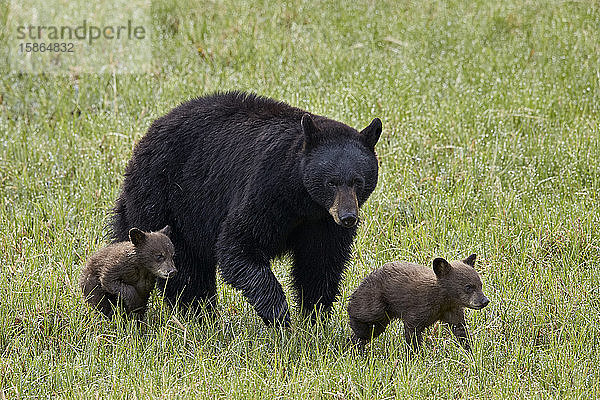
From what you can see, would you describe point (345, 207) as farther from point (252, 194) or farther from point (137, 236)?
point (137, 236)

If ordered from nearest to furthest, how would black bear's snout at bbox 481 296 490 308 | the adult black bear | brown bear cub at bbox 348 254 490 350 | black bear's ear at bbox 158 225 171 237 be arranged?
black bear's snout at bbox 481 296 490 308
brown bear cub at bbox 348 254 490 350
the adult black bear
black bear's ear at bbox 158 225 171 237

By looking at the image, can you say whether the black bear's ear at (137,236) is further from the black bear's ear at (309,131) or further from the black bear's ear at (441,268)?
the black bear's ear at (441,268)

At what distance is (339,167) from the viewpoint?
5062 mm

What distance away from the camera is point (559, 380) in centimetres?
500

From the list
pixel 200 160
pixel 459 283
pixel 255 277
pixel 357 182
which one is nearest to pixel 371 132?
pixel 357 182

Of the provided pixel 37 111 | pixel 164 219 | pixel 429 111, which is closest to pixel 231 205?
pixel 164 219

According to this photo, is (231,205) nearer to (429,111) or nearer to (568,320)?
(568,320)

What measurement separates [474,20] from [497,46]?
0.56 meters

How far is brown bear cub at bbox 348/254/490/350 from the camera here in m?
5.00

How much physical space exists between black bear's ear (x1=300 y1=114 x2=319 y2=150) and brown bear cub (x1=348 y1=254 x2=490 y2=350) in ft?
2.72

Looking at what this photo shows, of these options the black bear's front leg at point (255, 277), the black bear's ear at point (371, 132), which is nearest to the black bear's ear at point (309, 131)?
the black bear's ear at point (371, 132)

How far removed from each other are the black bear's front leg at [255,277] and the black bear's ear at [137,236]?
Result: 0.50 metres

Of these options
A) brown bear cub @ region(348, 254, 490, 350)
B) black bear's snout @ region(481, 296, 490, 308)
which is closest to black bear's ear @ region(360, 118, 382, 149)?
brown bear cub @ region(348, 254, 490, 350)

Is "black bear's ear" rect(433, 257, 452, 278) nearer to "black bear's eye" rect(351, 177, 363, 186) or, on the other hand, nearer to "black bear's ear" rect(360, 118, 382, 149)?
"black bear's eye" rect(351, 177, 363, 186)
